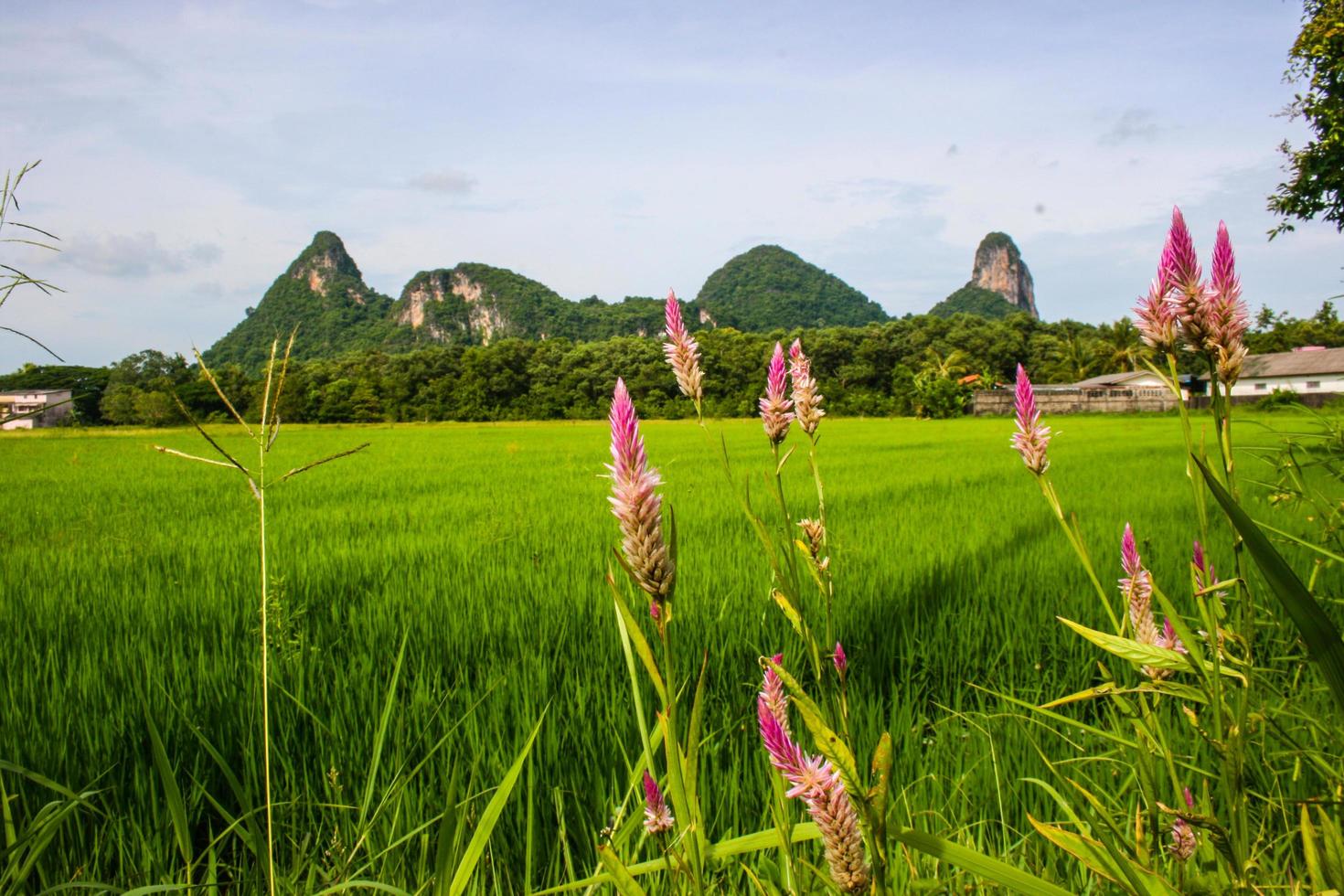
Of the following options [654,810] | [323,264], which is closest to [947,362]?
[654,810]

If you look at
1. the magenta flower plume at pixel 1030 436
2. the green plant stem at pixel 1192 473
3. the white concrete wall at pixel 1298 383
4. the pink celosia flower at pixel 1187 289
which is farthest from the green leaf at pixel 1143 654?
the white concrete wall at pixel 1298 383

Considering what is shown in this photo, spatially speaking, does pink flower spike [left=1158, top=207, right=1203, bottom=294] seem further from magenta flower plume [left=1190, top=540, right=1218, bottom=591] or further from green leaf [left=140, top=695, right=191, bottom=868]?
green leaf [left=140, top=695, right=191, bottom=868]

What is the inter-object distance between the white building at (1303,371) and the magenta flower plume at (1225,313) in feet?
194

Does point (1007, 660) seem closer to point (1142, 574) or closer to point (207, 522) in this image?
point (1142, 574)

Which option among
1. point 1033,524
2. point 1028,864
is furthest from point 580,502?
point 1028,864

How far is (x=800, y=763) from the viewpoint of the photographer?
0.64 m

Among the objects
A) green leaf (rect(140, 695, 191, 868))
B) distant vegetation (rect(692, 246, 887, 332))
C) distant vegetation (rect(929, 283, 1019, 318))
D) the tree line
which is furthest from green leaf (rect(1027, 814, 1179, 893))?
distant vegetation (rect(929, 283, 1019, 318))

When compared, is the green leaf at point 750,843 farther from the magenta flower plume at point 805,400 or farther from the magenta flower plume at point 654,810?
the magenta flower plume at point 805,400

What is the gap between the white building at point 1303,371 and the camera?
48219 millimetres

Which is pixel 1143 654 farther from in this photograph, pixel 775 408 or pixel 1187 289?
pixel 775 408

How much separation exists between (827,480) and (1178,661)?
10.0 metres

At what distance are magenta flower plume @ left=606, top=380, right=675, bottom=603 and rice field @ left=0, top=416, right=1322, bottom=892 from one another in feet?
0.63

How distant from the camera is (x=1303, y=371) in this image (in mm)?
51094

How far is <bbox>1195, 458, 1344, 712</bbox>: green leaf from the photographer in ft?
1.73
